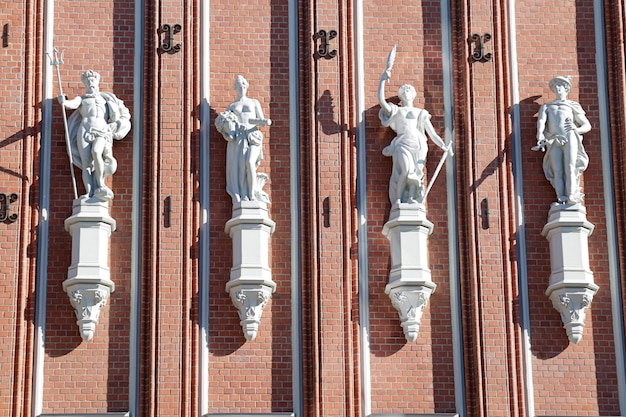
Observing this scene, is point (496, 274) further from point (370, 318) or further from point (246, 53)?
point (246, 53)

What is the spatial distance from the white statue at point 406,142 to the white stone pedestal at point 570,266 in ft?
5.85

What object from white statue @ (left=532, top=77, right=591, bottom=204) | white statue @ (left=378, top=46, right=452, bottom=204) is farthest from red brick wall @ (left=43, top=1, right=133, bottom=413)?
white statue @ (left=532, top=77, right=591, bottom=204)

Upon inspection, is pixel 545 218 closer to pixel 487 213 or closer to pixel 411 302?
pixel 487 213

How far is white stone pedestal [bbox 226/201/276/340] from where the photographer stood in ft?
70.6

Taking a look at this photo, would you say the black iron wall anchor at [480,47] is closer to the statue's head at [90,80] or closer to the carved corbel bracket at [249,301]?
the carved corbel bracket at [249,301]

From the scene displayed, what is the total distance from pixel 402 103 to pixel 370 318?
3056 millimetres

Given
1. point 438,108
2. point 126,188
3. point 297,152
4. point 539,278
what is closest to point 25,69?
point 126,188

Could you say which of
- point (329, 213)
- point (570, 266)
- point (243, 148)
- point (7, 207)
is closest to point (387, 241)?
point (329, 213)

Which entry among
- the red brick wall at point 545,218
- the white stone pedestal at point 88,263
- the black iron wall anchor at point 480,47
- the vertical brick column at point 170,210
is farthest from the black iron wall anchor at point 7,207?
the red brick wall at point 545,218

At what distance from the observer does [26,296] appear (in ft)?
70.7

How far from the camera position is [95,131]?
21969 millimetres

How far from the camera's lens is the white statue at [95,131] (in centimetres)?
2192

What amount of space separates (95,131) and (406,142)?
419cm

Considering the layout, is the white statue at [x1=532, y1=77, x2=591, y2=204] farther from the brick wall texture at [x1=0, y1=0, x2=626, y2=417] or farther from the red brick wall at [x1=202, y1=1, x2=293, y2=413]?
the red brick wall at [x1=202, y1=1, x2=293, y2=413]
